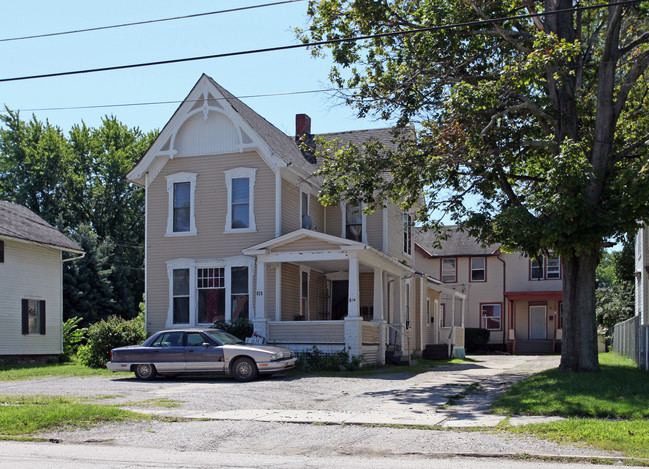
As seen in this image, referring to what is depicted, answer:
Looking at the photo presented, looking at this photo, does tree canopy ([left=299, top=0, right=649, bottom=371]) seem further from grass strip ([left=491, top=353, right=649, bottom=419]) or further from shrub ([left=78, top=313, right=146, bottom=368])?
shrub ([left=78, top=313, right=146, bottom=368])

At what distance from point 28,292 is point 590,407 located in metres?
23.4

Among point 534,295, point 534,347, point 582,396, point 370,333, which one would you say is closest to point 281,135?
point 370,333

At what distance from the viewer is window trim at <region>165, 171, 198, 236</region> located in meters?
25.3

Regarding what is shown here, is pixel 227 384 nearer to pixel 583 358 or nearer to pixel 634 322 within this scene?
pixel 583 358

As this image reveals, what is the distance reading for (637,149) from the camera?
1683cm

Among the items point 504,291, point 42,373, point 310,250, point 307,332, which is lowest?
point 42,373

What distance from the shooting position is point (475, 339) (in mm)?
42406

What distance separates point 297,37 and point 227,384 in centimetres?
962

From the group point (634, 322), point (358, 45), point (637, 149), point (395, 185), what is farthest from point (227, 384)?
point (634, 322)

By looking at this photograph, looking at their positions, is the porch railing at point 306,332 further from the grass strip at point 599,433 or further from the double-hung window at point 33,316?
the grass strip at point 599,433

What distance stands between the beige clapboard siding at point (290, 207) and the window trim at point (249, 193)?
104 cm

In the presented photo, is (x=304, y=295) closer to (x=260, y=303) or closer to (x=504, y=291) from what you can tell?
(x=260, y=303)

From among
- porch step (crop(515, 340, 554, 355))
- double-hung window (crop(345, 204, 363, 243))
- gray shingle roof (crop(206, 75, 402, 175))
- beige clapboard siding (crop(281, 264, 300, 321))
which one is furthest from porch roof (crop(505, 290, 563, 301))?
beige clapboard siding (crop(281, 264, 300, 321))

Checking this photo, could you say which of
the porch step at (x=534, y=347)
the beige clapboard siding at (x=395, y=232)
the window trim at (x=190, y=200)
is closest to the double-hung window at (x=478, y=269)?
the porch step at (x=534, y=347)
